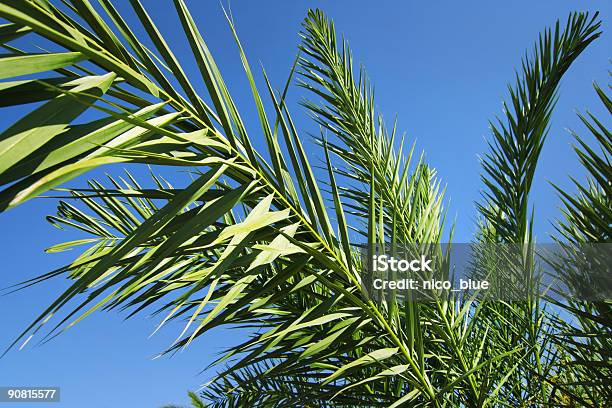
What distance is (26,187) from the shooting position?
710 millimetres

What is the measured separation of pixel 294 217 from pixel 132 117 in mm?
590

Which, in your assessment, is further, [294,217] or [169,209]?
[294,217]

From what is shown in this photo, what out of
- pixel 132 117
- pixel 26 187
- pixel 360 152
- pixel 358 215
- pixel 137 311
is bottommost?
pixel 137 311

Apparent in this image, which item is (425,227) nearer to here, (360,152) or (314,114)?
(360,152)

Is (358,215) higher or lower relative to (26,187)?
higher

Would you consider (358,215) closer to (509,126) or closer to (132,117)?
(509,126)

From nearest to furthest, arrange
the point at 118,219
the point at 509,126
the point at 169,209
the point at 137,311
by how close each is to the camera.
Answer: the point at 169,209 < the point at 137,311 < the point at 118,219 < the point at 509,126

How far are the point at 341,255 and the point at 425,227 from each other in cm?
91

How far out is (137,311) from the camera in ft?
4.51

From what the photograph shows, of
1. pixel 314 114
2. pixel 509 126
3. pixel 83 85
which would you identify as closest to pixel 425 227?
Result: pixel 509 126

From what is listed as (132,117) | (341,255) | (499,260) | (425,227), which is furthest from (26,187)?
(499,260)

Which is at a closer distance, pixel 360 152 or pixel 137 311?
pixel 137 311

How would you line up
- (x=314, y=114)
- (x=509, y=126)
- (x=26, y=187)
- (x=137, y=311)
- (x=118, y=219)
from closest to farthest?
(x=26, y=187), (x=137, y=311), (x=118, y=219), (x=509, y=126), (x=314, y=114)

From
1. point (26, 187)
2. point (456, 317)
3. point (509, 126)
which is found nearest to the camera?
point (26, 187)
